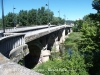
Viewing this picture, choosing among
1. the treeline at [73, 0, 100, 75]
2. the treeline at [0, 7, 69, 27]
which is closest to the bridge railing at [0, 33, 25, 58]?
the treeline at [73, 0, 100, 75]

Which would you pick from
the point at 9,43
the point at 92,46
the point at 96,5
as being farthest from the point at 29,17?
the point at 9,43

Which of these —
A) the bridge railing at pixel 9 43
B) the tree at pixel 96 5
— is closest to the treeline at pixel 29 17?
the tree at pixel 96 5

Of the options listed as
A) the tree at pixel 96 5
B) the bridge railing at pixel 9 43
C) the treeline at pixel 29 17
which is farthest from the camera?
the treeline at pixel 29 17

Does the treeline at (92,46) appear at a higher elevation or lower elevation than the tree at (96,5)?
lower

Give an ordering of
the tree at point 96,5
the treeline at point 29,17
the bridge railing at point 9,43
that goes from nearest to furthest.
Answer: the bridge railing at point 9,43 < the tree at point 96,5 < the treeline at point 29,17

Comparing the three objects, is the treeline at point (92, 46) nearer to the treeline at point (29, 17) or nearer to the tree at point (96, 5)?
the tree at point (96, 5)

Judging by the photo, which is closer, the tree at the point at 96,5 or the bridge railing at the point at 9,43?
the bridge railing at the point at 9,43

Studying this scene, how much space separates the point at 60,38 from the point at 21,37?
52.6 m

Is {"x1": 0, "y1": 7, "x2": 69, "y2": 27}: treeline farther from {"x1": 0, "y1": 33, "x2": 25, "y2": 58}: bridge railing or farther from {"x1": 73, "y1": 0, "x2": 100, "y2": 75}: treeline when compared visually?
{"x1": 0, "y1": 33, "x2": 25, "y2": 58}: bridge railing

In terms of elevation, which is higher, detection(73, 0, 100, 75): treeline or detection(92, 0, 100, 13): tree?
detection(92, 0, 100, 13): tree

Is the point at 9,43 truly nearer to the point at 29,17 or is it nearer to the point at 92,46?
the point at 92,46

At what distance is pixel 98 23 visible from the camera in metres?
18.2

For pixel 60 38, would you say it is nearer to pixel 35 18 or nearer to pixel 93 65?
pixel 35 18

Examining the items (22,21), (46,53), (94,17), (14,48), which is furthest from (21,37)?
(22,21)
